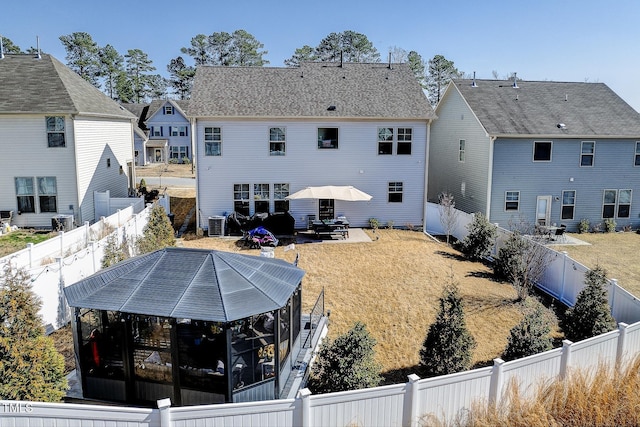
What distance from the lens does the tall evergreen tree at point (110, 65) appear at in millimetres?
65562

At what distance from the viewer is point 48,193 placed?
63.1 feet

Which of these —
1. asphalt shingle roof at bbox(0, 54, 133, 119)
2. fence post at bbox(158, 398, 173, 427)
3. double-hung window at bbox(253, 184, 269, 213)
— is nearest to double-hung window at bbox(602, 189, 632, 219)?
double-hung window at bbox(253, 184, 269, 213)

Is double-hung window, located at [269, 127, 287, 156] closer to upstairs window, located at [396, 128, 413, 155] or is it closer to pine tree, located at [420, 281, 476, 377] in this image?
upstairs window, located at [396, 128, 413, 155]

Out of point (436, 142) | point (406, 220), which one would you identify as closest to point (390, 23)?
point (436, 142)

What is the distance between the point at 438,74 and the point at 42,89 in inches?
1847

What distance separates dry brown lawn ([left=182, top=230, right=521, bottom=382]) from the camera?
35.1ft

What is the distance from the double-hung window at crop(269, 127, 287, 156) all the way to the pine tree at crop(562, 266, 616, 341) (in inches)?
524

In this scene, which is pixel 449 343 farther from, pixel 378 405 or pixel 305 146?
pixel 305 146

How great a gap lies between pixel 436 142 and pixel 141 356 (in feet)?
79.7

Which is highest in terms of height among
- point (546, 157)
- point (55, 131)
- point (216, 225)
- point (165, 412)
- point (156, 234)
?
point (55, 131)

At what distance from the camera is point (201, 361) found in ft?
22.8

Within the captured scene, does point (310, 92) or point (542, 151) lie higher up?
point (310, 92)

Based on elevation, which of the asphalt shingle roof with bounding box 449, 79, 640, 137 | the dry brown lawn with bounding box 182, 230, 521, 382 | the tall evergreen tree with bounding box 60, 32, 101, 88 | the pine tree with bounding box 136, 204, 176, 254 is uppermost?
the tall evergreen tree with bounding box 60, 32, 101, 88

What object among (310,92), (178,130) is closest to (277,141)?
(310,92)
